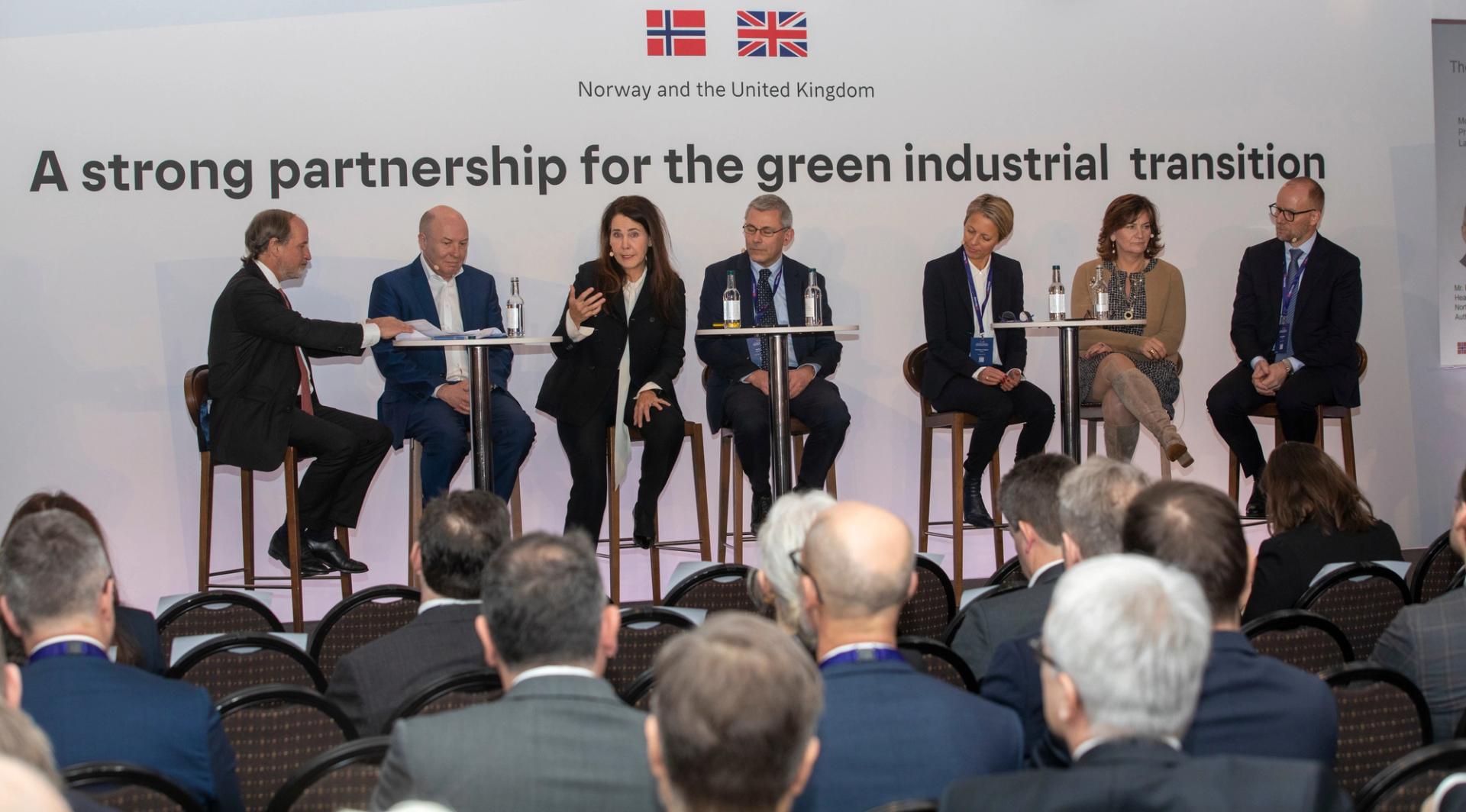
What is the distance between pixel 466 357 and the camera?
5.46 meters

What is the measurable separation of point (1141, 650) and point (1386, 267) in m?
6.07

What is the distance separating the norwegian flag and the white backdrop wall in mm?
49

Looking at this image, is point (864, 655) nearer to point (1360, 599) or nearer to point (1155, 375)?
point (1360, 599)

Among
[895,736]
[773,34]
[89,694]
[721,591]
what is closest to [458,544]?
[89,694]

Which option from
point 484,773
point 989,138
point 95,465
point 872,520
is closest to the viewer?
point 484,773

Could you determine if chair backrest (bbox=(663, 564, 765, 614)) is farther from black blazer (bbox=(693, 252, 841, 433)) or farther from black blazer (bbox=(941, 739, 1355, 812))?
black blazer (bbox=(693, 252, 841, 433))

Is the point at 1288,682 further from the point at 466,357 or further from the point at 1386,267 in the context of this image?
the point at 1386,267

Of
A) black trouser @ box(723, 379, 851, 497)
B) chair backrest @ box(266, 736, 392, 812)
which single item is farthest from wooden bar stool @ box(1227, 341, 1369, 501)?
chair backrest @ box(266, 736, 392, 812)

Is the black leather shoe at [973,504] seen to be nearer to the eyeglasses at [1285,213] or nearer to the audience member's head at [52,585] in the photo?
the eyeglasses at [1285,213]

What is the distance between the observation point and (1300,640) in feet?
8.14

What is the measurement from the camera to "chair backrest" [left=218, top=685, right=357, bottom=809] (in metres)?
2.04

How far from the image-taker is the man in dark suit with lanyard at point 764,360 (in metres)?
5.42

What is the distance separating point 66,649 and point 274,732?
1.12 feet

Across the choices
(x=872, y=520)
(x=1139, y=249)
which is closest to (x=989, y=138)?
(x=1139, y=249)
